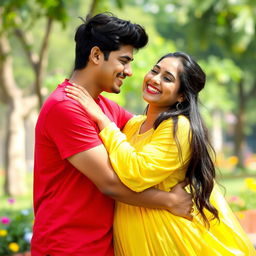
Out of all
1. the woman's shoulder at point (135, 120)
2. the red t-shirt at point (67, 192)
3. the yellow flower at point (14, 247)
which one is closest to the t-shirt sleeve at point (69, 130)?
the red t-shirt at point (67, 192)

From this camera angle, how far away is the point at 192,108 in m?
3.05

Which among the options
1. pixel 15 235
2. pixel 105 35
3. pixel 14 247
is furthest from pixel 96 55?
pixel 15 235

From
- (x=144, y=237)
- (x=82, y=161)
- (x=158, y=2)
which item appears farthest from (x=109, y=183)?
(x=158, y=2)

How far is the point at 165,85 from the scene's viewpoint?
10.0 feet

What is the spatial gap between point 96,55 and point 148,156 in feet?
1.93

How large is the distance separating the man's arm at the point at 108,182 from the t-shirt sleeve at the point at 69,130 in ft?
0.11

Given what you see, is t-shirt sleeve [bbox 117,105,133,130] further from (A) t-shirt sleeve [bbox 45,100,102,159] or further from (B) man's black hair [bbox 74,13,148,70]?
(A) t-shirt sleeve [bbox 45,100,102,159]

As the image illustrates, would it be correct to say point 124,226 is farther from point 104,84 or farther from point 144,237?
point 104,84

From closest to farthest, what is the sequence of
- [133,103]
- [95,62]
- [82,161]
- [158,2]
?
[82,161] < [95,62] < [158,2] < [133,103]

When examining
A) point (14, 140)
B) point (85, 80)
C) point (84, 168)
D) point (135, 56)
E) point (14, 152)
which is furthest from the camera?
point (14, 140)

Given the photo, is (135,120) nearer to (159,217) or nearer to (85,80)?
(85,80)

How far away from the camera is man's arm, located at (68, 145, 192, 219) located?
280cm

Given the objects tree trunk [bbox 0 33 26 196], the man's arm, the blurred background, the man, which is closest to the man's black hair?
the man

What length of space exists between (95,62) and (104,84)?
124mm
